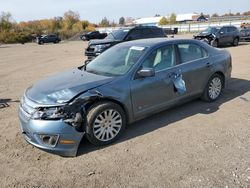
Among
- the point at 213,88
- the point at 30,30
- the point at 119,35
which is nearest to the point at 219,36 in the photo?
the point at 119,35

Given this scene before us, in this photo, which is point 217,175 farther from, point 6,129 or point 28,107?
point 6,129

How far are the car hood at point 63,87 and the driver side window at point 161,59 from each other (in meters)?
0.86

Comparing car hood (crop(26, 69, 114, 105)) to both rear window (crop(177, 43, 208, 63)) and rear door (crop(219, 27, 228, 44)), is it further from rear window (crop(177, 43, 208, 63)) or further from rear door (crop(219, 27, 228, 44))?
rear door (crop(219, 27, 228, 44))

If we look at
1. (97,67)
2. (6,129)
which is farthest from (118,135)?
(6,129)

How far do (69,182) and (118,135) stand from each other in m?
1.29

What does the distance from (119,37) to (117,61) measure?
9246 mm

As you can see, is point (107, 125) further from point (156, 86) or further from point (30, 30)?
point (30, 30)

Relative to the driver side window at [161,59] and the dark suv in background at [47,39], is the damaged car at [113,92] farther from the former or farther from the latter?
the dark suv in background at [47,39]

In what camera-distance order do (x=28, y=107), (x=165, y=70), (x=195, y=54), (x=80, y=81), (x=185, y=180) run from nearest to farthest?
(x=185, y=180), (x=28, y=107), (x=80, y=81), (x=165, y=70), (x=195, y=54)

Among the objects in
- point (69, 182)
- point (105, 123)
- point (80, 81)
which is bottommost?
point (69, 182)

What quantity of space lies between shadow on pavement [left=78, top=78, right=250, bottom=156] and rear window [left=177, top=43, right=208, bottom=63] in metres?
1.05

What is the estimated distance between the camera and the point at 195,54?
5.81 m

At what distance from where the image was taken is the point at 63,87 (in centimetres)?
433

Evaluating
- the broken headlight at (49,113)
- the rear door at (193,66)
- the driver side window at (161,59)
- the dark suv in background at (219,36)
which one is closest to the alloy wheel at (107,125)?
the broken headlight at (49,113)
